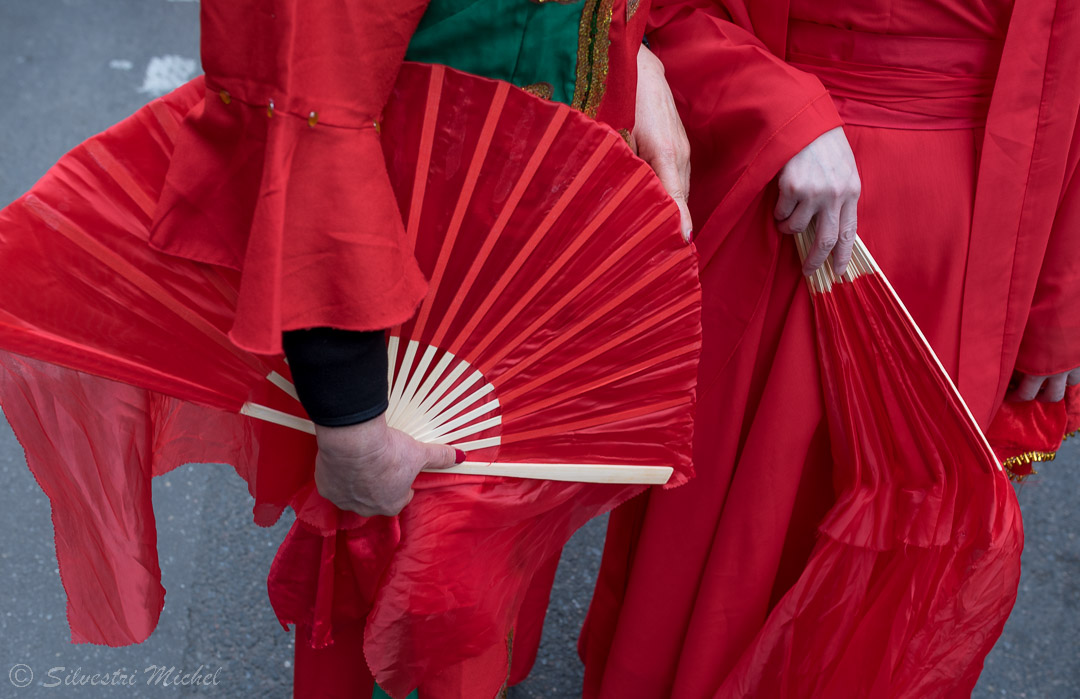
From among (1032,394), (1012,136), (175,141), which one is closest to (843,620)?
(1032,394)

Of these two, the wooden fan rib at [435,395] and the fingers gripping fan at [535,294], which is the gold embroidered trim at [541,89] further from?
the wooden fan rib at [435,395]

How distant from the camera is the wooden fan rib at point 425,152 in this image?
0.86 m

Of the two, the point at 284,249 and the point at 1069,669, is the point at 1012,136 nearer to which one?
the point at 284,249

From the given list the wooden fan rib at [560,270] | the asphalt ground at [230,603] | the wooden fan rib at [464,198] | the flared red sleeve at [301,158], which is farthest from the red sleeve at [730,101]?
the asphalt ground at [230,603]

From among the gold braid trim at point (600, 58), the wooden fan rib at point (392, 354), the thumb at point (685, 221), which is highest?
the gold braid trim at point (600, 58)

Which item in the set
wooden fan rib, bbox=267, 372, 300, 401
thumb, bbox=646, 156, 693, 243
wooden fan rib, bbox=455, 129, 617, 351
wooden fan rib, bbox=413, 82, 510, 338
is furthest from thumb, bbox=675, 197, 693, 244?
wooden fan rib, bbox=267, 372, 300, 401

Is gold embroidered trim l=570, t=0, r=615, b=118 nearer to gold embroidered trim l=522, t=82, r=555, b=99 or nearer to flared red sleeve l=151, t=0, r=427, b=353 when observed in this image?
gold embroidered trim l=522, t=82, r=555, b=99

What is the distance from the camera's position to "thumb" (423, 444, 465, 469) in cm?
94

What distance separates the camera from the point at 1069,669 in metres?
1.95

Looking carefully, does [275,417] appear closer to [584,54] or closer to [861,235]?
[584,54]

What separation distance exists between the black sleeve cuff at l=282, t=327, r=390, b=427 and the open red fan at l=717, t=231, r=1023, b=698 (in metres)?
0.57

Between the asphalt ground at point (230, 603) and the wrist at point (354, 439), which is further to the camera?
the asphalt ground at point (230, 603)

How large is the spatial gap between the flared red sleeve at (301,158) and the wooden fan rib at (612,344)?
0.67 feet

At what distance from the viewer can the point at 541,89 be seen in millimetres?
891
